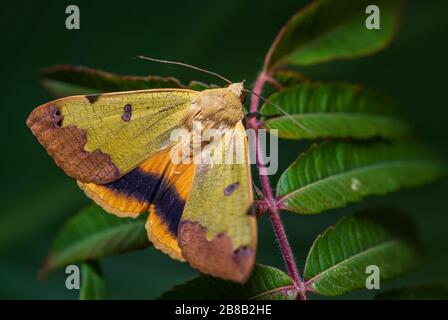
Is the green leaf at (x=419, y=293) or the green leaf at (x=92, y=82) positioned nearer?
the green leaf at (x=419, y=293)

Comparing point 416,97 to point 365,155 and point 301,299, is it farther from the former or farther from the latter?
point 301,299

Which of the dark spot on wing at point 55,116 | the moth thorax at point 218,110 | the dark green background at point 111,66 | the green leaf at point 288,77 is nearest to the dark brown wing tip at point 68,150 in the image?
the dark spot on wing at point 55,116

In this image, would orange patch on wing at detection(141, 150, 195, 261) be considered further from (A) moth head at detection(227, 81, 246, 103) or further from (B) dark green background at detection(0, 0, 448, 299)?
(B) dark green background at detection(0, 0, 448, 299)

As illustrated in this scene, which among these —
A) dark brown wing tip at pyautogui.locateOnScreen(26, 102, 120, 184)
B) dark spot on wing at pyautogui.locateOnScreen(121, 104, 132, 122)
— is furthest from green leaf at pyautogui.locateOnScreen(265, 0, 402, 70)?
dark brown wing tip at pyautogui.locateOnScreen(26, 102, 120, 184)

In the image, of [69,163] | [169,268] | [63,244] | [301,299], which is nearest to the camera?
[301,299]

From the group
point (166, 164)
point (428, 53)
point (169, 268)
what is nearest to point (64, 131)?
point (166, 164)

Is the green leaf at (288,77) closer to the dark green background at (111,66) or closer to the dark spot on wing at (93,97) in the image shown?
the dark spot on wing at (93,97)
